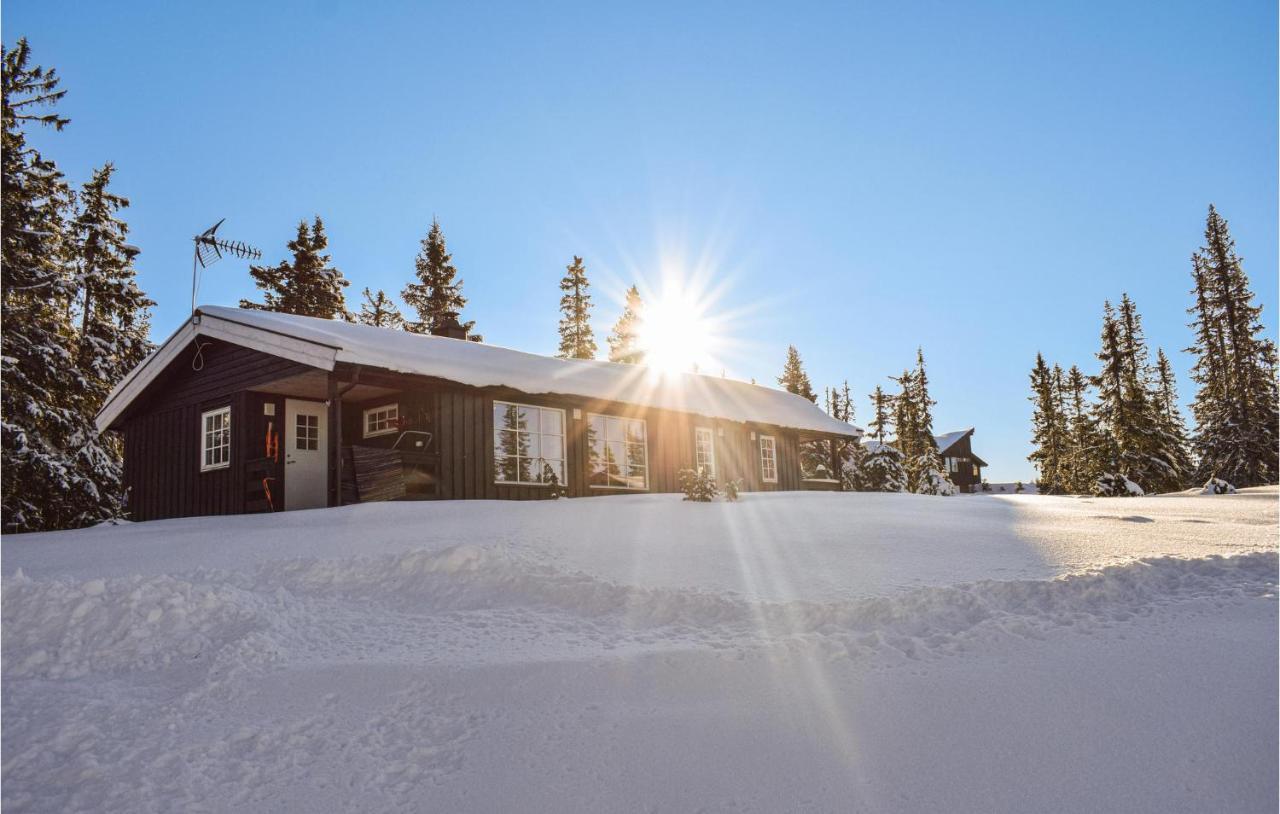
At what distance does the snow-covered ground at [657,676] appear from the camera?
3.19 meters

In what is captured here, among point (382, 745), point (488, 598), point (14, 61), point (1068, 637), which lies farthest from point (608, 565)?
point (14, 61)

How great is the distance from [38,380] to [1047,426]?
157 feet

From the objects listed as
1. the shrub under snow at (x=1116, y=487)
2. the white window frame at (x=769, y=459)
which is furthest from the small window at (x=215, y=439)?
the shrub under snow at (x=1116, y=487)

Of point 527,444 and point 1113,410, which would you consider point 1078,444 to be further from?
point 527,444

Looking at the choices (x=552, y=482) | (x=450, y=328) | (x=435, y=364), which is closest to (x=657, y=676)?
(x=435, y=364)

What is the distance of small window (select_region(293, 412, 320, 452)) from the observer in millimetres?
14562

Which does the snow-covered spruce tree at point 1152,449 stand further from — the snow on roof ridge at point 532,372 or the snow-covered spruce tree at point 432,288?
the snow-covered spruce tree at point 432,288

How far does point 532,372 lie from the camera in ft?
51.7

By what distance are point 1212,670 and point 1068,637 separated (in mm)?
714

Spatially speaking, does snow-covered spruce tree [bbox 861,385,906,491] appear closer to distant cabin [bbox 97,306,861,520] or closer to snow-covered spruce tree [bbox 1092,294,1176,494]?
snow-covered spruce tree [bbox 1092,294,1176,494]

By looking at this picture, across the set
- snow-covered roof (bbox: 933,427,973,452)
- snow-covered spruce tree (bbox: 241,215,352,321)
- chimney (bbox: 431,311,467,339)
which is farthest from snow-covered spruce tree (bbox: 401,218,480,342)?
snow-covered roof (bbox: 933,427,973,452)

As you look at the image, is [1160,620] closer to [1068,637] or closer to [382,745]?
[1068,637]

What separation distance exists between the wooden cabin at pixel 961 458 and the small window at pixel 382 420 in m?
56.5

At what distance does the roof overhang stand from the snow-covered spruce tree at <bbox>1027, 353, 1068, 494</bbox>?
42.3 m
